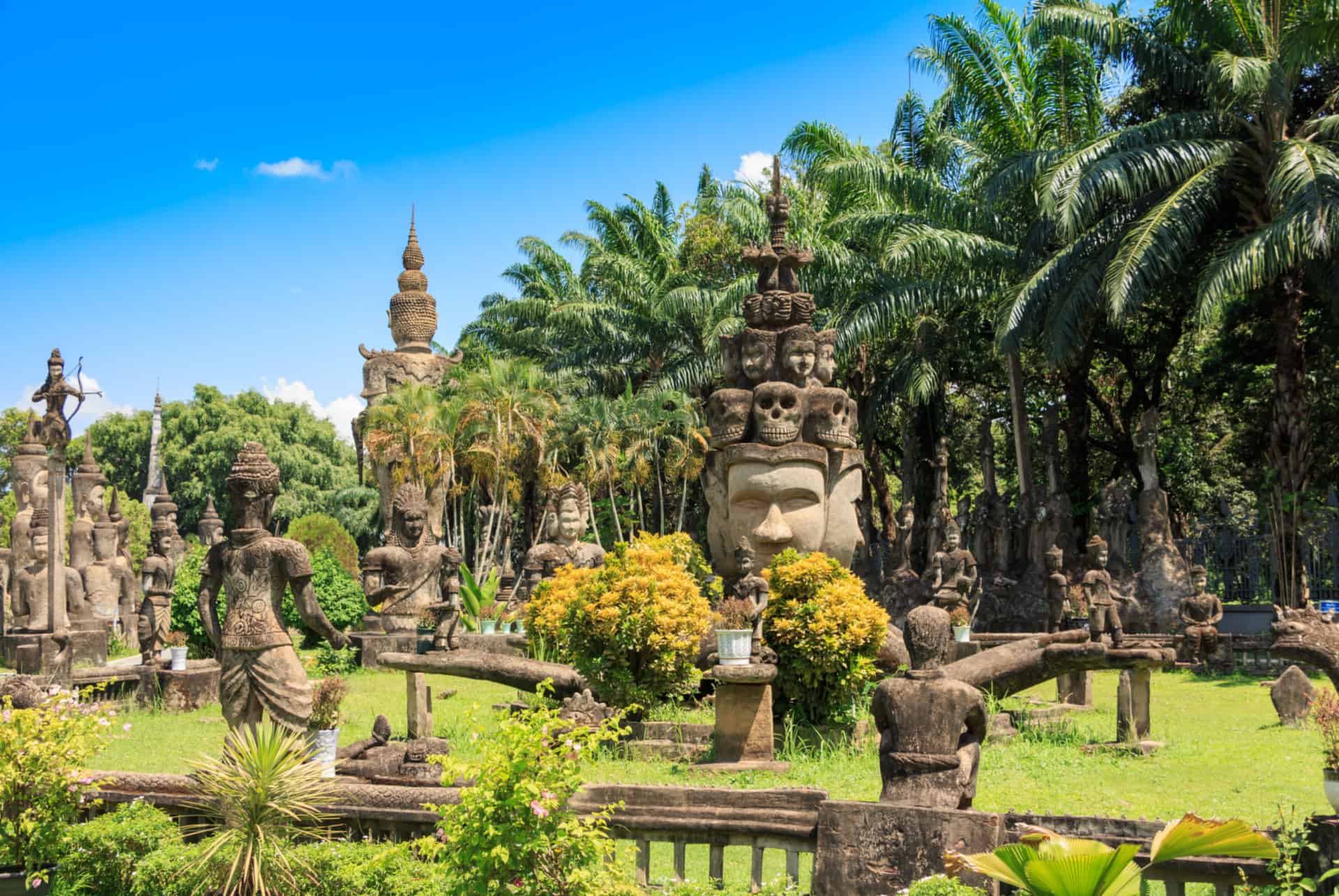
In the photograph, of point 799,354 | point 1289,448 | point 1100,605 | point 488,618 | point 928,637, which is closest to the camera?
point 928,637

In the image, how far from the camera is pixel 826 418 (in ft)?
43.3

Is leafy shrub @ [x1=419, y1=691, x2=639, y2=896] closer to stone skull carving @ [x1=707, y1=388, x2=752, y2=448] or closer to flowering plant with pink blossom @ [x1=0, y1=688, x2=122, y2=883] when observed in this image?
flowering plant with pink blossom @ [x1=0, y1=688, x2=122, y2=883]

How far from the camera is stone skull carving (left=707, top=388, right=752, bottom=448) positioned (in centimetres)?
1325

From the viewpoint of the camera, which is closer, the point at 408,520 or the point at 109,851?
the point at 109,851

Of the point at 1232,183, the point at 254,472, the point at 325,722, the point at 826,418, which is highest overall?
the point at 1232,183

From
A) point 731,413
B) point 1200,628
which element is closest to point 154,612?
point 731,413

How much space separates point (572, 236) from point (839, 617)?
26.1 metres

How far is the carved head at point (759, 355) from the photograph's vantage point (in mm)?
13578

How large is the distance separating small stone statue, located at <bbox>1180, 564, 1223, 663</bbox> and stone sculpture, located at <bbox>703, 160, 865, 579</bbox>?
4655 mm

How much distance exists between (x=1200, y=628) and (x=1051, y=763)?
7122 millimetres

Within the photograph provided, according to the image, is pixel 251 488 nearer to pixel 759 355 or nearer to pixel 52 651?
pixel 759 355

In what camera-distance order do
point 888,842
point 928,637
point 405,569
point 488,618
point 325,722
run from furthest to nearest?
point 488,618 → point 405,569 → point 325,722 → point 928,637 → point 888,842

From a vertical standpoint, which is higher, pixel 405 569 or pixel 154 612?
pixel 405 569

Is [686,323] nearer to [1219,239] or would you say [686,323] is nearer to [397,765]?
[1219,239]
